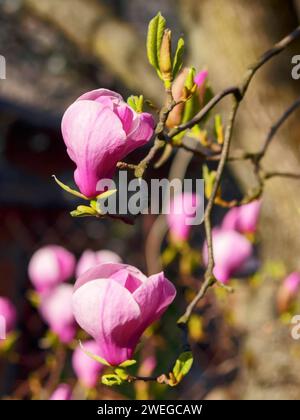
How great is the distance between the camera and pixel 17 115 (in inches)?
99.7

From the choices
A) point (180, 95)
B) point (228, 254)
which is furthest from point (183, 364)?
point (228, 254)

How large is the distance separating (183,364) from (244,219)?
51cm

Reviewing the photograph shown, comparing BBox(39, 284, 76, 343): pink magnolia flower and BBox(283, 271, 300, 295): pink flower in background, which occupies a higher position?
BBox(283, 271, 300, 295): pink flower in background

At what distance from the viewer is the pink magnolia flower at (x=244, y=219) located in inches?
39.2

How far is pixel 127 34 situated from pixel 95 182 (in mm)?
1319

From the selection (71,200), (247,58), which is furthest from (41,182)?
(247,58)

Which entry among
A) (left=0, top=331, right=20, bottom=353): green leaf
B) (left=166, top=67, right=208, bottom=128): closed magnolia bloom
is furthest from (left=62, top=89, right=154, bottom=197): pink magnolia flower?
(left=0, top=331, right=20, bottom=353): green leaf

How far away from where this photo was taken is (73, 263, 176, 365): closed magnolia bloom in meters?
0.49

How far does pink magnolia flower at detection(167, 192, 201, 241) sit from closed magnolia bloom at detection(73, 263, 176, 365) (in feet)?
1.24

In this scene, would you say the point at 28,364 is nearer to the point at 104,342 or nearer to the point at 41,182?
the point at 41,182

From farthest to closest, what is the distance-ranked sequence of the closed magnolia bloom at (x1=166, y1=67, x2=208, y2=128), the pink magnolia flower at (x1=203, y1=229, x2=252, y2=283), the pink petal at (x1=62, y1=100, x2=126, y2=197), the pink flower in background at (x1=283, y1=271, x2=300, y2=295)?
the pink flower in background at (x1=283, y1=271, x2=300, y2=295)
the pink magnolia flower at (x1=203, y1=229, x2=252, y2=283)
the closed magnolia bloom at (x1=166, y1=67, x2=208, y2=128)
the pink petal at (x1=62, y1=100, x2=126, y2=197)

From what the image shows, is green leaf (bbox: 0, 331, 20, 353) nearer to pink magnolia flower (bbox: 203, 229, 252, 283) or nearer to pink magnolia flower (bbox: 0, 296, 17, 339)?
pink magnolia flower (bbox: 0, 296, 17, 339)

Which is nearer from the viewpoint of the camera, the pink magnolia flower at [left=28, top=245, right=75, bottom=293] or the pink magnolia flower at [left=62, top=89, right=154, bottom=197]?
the pink magnolia flower at [left=62, top=89, right=154, bottom=197]

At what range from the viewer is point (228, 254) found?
875mm
